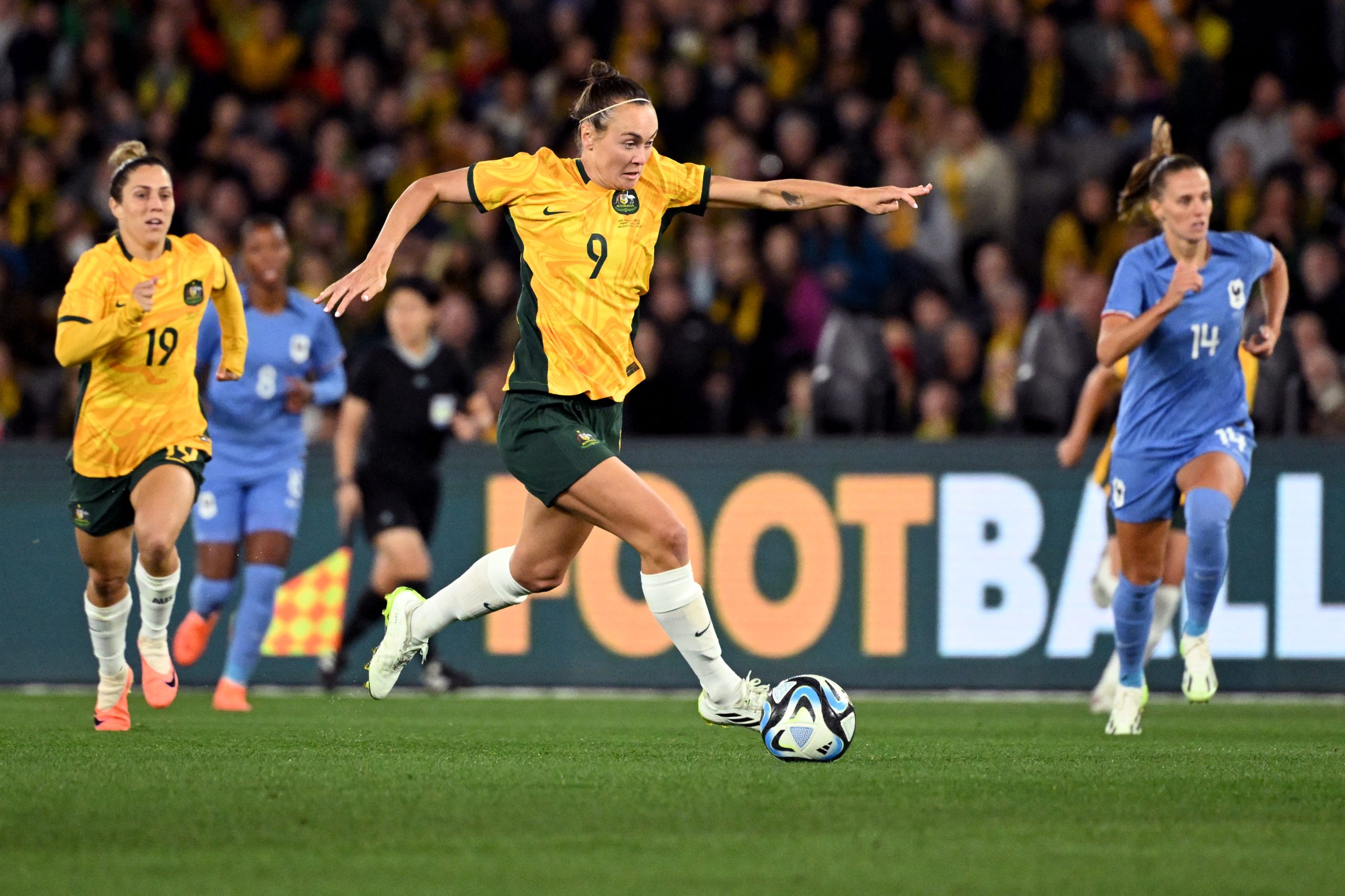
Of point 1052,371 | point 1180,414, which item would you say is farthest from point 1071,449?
point 1052,371

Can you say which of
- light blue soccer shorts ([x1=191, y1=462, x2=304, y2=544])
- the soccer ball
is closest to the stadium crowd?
light blue soccer shorts ([x1=191, y1=462, x2=304, y2=544])

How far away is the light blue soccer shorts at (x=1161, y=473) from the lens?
8211 mm

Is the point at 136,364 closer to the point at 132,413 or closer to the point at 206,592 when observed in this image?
the point at 132,413

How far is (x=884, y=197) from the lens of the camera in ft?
22.5

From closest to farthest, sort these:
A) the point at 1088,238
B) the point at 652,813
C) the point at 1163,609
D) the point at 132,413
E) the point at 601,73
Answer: the point at 652,813 < the point at 601,73 < the point at 132,413 < the point at 1163,609 < the point at 1088,238

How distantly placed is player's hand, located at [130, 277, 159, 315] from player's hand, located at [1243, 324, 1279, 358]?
4.77 m

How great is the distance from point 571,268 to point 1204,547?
3.18 meters

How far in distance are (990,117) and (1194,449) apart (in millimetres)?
7654

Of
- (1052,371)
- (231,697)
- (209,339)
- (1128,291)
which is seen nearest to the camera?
(1128,291)

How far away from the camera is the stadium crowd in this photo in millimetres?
13203

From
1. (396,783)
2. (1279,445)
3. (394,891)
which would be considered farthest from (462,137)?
(394,891)

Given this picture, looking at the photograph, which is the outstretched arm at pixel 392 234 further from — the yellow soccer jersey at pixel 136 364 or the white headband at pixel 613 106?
the yellow soccer jersey at pixel 136 364

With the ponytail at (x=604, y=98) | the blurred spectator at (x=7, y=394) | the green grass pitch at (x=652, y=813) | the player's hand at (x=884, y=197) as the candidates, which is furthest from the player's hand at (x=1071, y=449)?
the blurred spectator at (x=7, y=394)

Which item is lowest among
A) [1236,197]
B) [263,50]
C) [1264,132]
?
[1236,197]
